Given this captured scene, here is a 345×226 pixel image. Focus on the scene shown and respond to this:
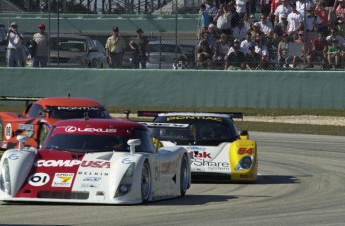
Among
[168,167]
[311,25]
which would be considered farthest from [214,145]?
[311,25]

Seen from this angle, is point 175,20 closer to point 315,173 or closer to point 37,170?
point 315,173

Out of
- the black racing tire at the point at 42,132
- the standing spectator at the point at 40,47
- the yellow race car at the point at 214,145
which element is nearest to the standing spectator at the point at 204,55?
the standing spectator at the point at 40,47

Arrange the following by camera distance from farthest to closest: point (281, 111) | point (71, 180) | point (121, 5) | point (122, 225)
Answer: point (121, 5)
point (281, 111)
point (71, 180)
point (122, 225)

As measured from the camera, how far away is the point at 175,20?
1369 inches

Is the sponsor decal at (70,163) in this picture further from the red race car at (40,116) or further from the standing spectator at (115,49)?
the standing spectator at (115,49)

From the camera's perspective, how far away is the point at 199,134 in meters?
17.9

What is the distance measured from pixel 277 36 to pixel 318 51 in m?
1.32

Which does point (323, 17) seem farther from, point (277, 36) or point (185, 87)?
point (185, 87)

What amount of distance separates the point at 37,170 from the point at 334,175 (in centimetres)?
699

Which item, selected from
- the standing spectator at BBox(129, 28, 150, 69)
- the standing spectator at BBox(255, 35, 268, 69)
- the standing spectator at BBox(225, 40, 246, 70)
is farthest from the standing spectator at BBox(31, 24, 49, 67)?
the standing spectator at BBox(255, 35, 268, 69)

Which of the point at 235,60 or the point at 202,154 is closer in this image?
the point at 202,154

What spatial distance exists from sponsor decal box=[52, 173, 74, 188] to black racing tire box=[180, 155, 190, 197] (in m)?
2.19

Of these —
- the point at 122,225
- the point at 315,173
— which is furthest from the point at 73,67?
the point at 122,225

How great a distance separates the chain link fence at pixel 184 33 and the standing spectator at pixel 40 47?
0.05 m
